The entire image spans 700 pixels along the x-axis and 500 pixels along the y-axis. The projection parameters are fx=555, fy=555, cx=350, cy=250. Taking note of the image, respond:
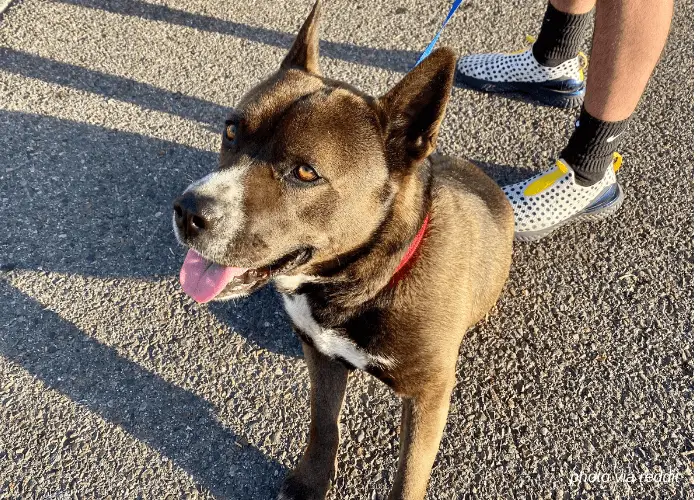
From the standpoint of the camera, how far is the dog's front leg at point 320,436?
7.99ft

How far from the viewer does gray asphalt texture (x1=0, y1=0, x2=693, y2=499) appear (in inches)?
101

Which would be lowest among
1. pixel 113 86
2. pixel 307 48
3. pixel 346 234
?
pixel 113 86

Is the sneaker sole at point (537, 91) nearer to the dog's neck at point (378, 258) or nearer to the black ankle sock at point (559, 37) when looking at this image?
the black ankle sock at point (559, 37)

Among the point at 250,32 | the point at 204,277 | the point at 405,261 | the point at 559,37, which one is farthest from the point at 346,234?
the point at 250,32

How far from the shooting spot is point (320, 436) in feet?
8.15

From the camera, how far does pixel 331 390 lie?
2.53 metres

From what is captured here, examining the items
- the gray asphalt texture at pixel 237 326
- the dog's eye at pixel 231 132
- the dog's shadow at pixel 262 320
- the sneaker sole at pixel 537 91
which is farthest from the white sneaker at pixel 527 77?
the dog's eye at pixel 231 132

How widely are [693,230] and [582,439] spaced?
1647 millimetres

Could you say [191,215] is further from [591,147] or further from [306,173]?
[591,147]

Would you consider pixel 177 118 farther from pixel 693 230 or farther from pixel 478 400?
pixel 693 230

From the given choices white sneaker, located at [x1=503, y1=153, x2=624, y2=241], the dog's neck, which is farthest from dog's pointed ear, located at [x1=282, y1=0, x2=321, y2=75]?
white sneaker, located at [x1=503, y1=153, x2=624, y2=241]

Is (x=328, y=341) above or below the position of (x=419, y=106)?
below

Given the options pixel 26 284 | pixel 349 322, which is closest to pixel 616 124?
pixel 349 322

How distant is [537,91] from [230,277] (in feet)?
10.0
